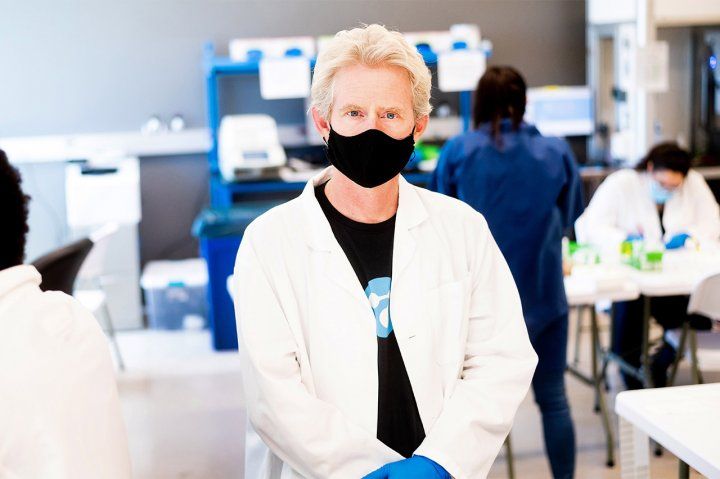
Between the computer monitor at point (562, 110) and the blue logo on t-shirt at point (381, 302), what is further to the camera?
the computer monitor at point (562, 110)

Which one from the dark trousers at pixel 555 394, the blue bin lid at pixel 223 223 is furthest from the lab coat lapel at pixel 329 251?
the blue bin lid at pixel 223 223

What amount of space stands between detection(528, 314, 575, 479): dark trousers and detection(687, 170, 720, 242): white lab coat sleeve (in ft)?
5.17

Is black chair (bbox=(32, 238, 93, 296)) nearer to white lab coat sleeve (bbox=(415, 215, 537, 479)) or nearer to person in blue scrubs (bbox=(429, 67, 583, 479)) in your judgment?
person in blue scrubs (bbox=(429, 67, 583, 479))

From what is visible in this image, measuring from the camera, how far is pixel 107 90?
6.06m

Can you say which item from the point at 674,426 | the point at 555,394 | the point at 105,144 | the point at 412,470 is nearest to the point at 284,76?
the point at 105,144

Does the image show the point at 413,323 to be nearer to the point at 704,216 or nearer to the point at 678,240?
the point at 678,240

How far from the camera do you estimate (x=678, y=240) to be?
13.4 feet

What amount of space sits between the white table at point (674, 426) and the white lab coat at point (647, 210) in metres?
2.35

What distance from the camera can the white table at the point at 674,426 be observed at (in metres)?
1.76

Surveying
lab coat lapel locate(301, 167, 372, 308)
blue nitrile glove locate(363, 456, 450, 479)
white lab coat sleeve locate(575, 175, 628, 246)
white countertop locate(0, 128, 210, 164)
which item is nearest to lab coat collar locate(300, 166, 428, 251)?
lab coat lapel locate(301, 167, 372, 308)

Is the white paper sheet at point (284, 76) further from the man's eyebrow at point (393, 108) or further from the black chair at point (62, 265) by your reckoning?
the man's eyebrow at point (393, 108)

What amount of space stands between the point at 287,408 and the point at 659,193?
123 inches

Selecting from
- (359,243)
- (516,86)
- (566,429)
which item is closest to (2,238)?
(359,243)

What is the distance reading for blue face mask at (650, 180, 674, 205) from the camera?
4344mm
